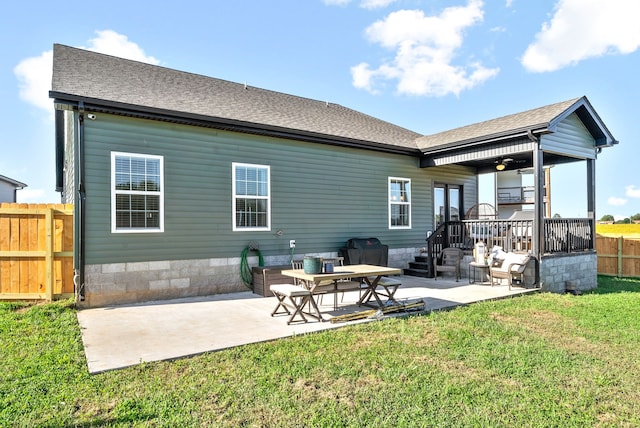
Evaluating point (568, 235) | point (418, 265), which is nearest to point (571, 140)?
point (568, 235)

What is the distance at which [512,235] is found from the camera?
9.12 meters

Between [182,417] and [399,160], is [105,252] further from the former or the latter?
[399,160]

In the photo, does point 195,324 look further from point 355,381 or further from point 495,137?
point 495,137

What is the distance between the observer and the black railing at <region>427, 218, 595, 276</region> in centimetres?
894

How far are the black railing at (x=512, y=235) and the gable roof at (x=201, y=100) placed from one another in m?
2.69

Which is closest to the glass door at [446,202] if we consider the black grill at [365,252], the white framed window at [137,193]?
the black grill at [365,252]

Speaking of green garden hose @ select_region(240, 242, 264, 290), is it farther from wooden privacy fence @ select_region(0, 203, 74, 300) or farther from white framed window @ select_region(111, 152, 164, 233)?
wooden privacy fence @ select_region(0, 203, 74, 300)

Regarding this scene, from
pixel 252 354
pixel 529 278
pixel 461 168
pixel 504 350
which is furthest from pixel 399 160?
pixel 252 354

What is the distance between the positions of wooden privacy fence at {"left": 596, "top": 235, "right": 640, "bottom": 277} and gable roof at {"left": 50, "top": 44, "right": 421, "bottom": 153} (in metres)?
7.41

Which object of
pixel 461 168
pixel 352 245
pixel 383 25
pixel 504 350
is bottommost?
pixel 504 350

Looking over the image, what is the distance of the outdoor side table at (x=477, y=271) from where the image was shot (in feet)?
28.6

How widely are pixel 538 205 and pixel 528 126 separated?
5.94 feet

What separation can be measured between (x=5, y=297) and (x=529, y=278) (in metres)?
10.6

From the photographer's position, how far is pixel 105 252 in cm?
653
